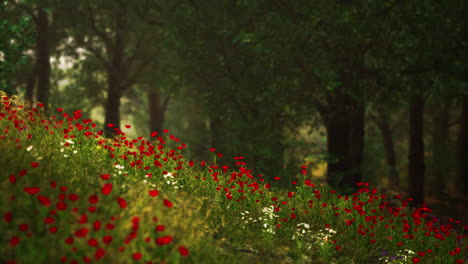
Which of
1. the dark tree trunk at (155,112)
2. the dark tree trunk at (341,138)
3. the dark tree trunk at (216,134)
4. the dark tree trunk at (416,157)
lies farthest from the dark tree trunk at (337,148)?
the dark tree trunk at (155,112)

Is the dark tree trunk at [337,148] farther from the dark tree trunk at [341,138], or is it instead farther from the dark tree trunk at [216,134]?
the dark tree trunk at [216,134]

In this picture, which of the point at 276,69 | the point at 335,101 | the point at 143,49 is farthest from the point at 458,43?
the point at 143,49

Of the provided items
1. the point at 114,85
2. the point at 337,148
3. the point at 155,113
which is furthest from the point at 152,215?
the point at 155,113

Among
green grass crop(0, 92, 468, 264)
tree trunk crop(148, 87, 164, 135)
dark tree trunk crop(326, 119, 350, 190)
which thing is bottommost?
green grass crop(0, 92, 468, 264)

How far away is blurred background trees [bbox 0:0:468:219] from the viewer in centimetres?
1005

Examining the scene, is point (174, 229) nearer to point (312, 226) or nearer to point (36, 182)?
point (36, 182)

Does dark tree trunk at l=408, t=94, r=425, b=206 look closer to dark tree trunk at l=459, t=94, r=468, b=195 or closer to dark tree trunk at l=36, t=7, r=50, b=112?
dark tree trunk at l=459, t=94, r=468, b=195

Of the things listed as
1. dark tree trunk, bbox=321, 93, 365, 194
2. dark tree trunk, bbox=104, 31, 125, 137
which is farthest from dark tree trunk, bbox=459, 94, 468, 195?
dark tree trunk, bbox=104, 31, 125, 137

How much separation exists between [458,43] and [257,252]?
7085mm

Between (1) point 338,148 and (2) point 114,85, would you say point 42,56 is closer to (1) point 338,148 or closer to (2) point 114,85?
(2) point 114,85

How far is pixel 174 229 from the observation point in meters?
4.69

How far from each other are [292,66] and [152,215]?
832 cm

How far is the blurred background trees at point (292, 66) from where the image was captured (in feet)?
33.0

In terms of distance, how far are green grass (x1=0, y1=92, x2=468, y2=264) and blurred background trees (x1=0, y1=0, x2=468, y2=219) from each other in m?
1.71
